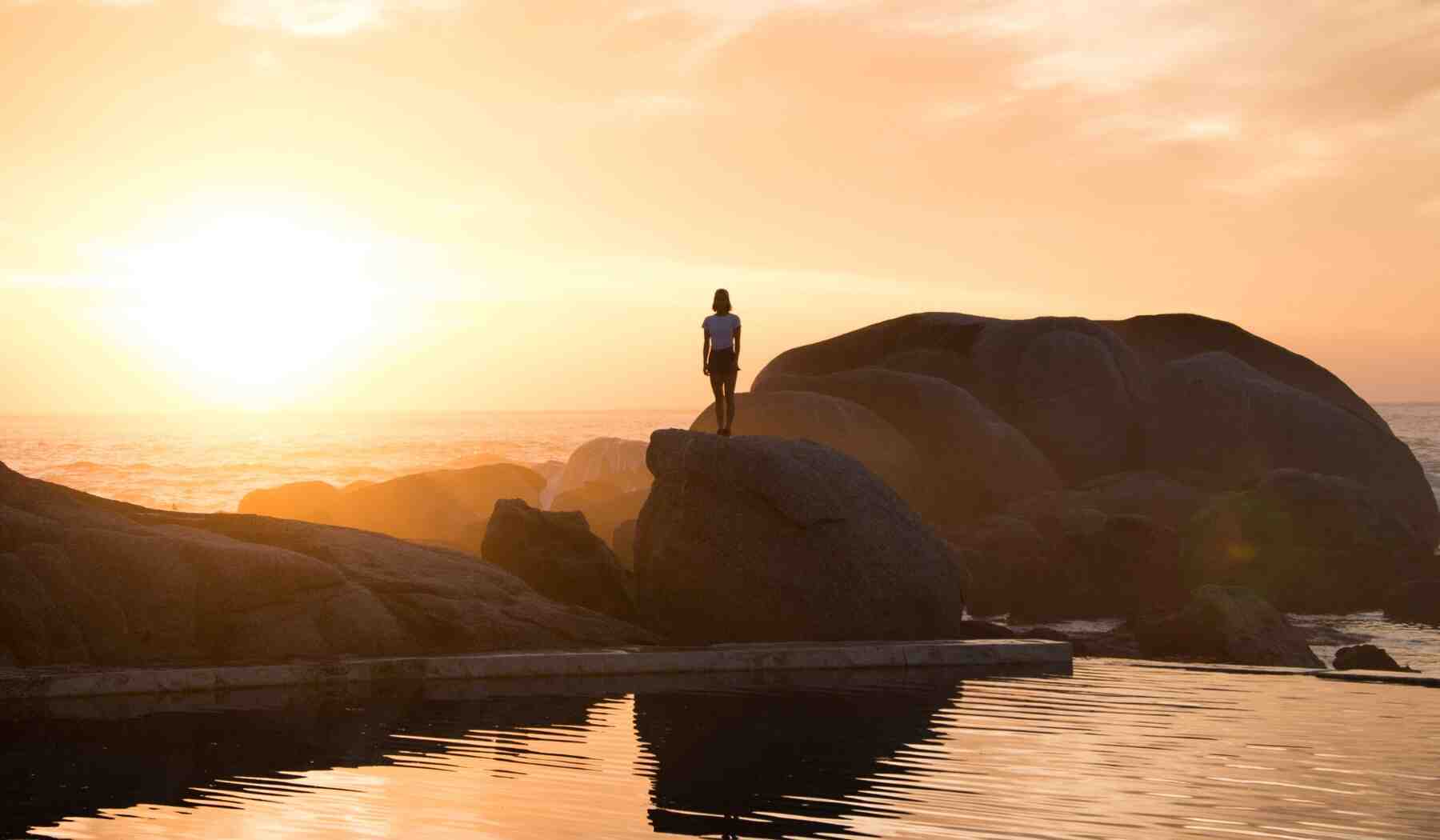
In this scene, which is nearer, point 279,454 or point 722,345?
point 722,345

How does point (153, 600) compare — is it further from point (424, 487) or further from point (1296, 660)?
point (424, 487)

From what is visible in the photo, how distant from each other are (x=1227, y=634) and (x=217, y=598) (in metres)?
10.4

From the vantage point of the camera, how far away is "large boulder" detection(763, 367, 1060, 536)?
31828mm

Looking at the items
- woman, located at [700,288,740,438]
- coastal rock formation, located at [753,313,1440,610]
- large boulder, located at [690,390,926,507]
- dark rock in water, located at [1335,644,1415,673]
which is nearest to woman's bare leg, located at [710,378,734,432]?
woman, located at [700,288,740,438]

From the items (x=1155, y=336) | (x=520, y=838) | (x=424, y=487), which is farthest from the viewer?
(x=1155, y=336)

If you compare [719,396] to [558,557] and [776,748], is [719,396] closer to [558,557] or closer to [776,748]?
[558,557]

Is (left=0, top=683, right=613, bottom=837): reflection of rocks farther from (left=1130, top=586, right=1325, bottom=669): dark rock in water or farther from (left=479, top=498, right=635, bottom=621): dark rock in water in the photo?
(left=1130, top=586, right=1325, bottom=669): dark rock in water

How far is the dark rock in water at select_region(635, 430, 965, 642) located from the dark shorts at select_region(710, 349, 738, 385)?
5.13 feet

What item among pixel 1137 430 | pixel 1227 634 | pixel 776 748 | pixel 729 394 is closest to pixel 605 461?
pixel 1137 430

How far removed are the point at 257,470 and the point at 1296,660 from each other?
64.1 meters

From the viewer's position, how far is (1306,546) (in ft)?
87.4

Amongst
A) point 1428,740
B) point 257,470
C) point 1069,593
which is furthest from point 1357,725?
point 257,470

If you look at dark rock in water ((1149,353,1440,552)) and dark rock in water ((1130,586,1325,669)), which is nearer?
dark rock in water ((1130,586,1325,669))

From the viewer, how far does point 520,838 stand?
301 inches
